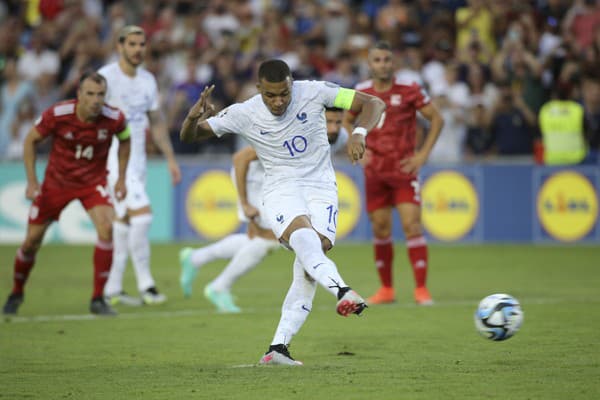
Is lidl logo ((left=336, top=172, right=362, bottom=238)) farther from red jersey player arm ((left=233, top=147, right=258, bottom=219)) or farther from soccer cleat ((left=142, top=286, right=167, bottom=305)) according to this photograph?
red jersey player arm ((left=233, top=147, right=258, bottom=219))

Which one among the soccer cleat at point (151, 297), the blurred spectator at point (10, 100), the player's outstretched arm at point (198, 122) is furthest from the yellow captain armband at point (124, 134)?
the blurred spectator at point (10, 100)

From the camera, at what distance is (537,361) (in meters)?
8.11

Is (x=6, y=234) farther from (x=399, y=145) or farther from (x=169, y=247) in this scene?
(x=399, y=145)

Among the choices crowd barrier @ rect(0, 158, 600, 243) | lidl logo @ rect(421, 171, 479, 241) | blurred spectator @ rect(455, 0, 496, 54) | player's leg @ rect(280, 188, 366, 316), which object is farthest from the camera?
blurred spectator @ rect(455, 0, 496, 54)

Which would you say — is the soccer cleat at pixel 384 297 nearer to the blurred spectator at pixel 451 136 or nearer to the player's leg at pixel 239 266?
the player's leg at pixel 239 266

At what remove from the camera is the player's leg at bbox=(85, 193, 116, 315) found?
37.4 feet

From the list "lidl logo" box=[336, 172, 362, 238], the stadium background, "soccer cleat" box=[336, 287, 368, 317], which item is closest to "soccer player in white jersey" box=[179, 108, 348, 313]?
Result: "soccer cleat" box=[336, 287, 368, 317]

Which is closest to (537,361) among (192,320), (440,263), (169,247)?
(192,320)

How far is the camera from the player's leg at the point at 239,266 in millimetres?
12000

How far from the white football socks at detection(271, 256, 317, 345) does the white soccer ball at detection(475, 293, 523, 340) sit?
49.1 inches

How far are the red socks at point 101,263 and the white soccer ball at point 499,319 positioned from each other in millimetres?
4628

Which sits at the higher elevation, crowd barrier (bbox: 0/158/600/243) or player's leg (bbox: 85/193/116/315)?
crowd barrier (bbox: 0/158/600/243)

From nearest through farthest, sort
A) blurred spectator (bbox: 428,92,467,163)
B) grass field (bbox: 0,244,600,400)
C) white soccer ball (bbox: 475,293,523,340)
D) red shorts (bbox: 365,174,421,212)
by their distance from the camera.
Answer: grass field (bbox: 0,244,600,400) → white soccer ball (bbox: 475,293,523,340) → red shorts (bbox: 365,174,421,212) → blurred spectator (bbox: 428,92,467,163)

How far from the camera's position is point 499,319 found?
26.8 feet
